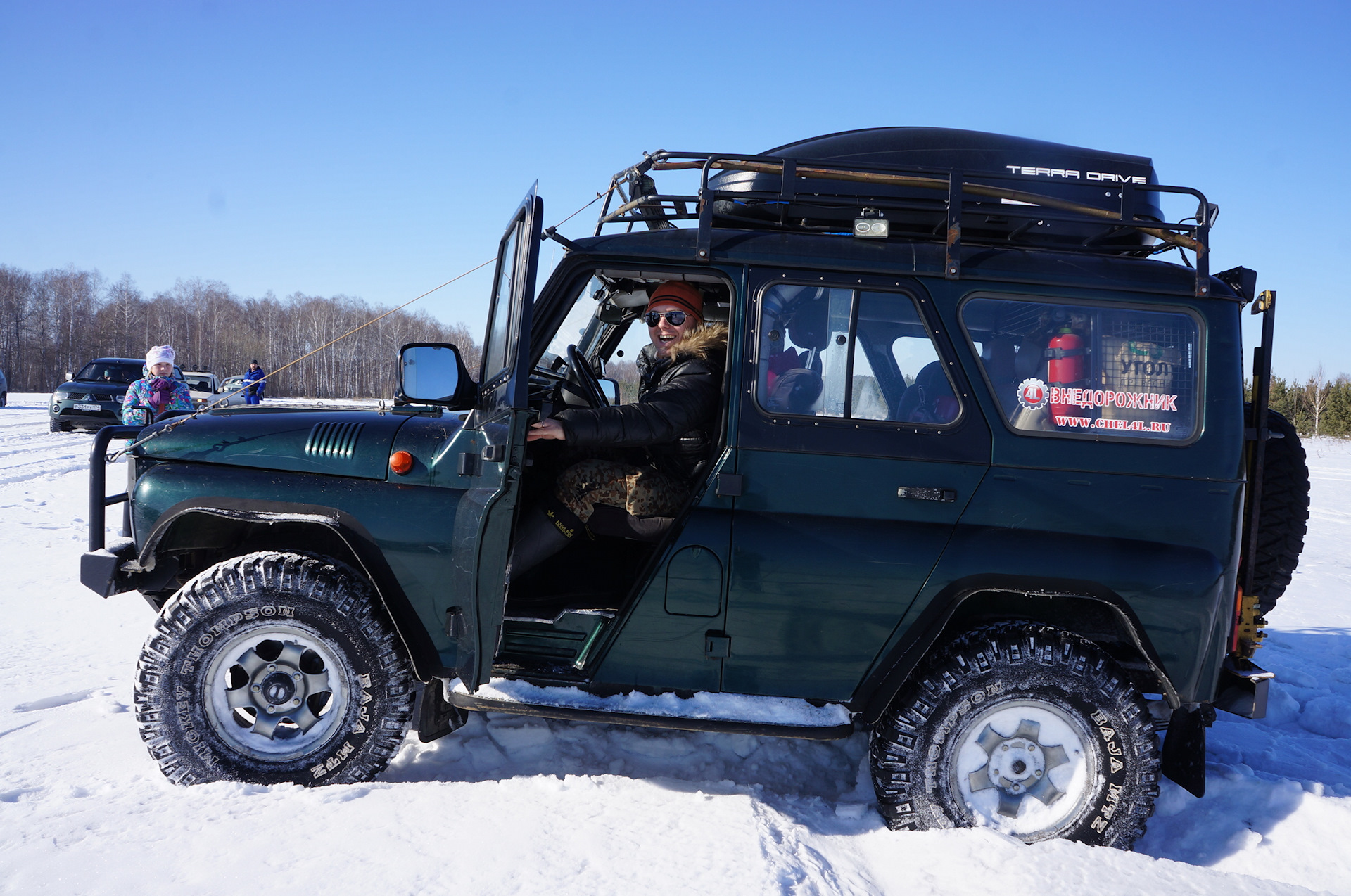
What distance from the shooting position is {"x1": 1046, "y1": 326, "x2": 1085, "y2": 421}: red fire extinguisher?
9.54ft

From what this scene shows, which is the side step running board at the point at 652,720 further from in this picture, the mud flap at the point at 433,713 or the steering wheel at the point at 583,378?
the steering wheel at the point at 583,378

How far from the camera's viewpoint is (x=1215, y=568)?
9.20ft

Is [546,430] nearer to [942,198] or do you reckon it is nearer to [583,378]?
[583,378]

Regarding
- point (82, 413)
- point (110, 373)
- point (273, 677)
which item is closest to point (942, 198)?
point (273, 677)

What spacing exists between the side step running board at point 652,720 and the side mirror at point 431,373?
113cm

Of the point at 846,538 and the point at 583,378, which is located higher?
the point at 583,378

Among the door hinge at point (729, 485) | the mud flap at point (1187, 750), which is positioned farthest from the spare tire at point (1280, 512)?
the door hinge at point (729, 485)

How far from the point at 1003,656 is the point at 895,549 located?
569mm

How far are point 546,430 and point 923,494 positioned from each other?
53.8 inches

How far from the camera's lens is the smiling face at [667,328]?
10.8ft

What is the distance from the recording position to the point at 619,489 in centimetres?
309

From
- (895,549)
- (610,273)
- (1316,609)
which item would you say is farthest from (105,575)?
(1316,609)

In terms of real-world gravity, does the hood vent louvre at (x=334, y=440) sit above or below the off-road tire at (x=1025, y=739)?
above

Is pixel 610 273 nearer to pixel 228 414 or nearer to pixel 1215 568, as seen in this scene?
pixel 228 414
